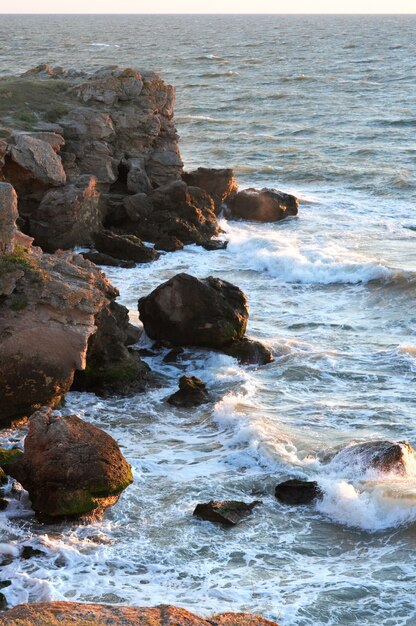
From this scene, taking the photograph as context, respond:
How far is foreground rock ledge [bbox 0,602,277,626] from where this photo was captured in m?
9.55

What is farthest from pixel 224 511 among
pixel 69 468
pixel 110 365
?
pixel 110 365

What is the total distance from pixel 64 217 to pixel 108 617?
16.2 m

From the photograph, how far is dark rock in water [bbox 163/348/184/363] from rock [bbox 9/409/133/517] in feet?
17.5

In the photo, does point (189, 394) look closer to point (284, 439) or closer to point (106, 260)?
point (284, 439)

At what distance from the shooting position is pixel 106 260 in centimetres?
2494

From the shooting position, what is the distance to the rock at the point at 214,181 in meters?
30.0

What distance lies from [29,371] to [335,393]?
5384 mm

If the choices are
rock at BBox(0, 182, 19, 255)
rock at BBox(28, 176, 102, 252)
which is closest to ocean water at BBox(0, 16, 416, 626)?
rock at BBox(28, 176, 102, 252)

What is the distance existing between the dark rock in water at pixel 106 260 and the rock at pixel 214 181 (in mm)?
5599

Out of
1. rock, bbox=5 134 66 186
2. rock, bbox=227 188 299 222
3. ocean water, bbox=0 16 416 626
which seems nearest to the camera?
ocean water, bbox=0 16 416 626

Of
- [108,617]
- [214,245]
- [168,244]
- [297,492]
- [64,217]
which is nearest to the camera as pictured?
[108,617]

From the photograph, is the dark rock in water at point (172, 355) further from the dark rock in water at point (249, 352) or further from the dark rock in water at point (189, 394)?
the dark rock in water at point (189, 394)

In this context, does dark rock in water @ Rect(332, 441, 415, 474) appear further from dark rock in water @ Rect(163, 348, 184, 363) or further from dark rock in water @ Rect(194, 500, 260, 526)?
dark rock in water @ Rect(163, 348, 184, 363)

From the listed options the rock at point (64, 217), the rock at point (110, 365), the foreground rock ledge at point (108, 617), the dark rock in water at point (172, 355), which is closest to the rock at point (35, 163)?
the rock at point (64, 217)
